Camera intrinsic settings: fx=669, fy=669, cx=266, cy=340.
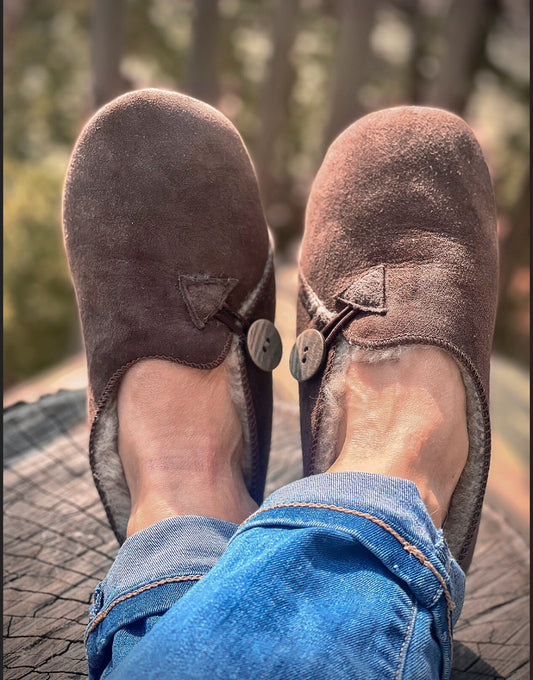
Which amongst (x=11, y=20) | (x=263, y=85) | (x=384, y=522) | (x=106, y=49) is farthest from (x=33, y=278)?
(x=384, y=522)

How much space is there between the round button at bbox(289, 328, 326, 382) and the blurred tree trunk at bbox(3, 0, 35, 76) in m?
3.06

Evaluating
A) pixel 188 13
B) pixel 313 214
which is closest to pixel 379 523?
pixel 313 214

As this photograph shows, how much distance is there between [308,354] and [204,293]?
0.18 metres

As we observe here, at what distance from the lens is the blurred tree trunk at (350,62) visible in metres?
2.34

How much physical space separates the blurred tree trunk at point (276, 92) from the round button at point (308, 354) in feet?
6.78

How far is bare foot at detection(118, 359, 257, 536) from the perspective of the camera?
828mm

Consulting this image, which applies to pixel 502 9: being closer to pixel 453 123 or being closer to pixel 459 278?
pixel 453 123

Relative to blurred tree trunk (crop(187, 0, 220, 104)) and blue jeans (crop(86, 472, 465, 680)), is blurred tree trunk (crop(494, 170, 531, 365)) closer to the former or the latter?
blurred tree trunk (crop(187, 0, 220, 104))

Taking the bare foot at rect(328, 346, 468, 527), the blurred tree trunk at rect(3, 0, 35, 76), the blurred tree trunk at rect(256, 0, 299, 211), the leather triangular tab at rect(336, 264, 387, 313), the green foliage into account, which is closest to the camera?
the bare foot at rect(328, 346, 468, 527)

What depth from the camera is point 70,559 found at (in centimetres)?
101

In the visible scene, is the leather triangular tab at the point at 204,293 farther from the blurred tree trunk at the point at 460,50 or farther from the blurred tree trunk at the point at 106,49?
the blurred tree trunk at the point at 460,50

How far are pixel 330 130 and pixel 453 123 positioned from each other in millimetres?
1603

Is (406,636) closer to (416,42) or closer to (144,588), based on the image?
(144,588)

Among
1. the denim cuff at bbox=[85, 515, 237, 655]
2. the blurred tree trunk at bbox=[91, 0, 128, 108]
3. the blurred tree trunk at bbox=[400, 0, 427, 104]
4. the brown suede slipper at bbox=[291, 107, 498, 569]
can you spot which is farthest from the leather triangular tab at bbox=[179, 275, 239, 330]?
the blurred tree trunk at bbox=[400, 0, 427, 104]
